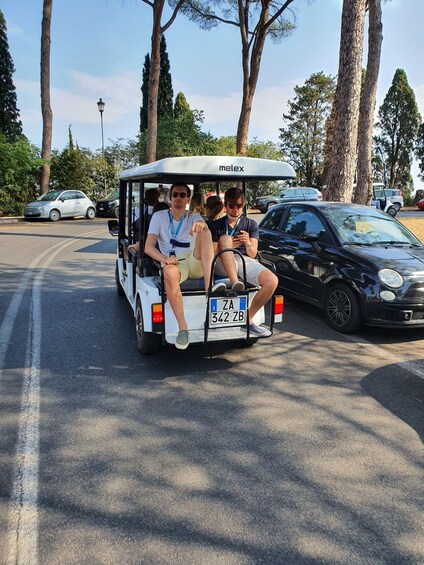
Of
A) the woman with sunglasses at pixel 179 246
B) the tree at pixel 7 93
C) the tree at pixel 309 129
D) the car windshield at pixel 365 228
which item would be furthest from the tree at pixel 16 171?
the tree at pixel 309 129

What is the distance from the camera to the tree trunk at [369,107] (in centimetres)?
1465

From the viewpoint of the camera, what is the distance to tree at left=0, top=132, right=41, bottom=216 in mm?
22062

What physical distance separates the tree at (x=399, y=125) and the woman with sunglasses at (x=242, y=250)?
5161 centimetres

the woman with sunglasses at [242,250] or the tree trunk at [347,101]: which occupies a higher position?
the tree trunk at [347,101]

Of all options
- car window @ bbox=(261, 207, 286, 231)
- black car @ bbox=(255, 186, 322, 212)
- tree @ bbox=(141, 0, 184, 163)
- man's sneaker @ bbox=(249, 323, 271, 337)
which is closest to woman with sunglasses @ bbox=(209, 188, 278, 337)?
man's sneaker @ bbox=(249, 323, 271, 337)

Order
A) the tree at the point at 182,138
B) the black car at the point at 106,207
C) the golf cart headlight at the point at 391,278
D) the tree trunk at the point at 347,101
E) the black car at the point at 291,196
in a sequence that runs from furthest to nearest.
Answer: the tree at the point at 182,138 → the black car at the point at 291,196 → the black car at the point at 106,207 → the tree trunk at the point at 347,101 → the golf cart headlight at the point at 391,278

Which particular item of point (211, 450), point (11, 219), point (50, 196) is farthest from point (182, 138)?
point (211, 450)

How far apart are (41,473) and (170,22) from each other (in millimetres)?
23663

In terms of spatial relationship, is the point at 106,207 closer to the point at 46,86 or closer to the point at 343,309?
the point at 46,86

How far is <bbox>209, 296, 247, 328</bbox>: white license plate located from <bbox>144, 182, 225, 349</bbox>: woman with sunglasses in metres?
0.14

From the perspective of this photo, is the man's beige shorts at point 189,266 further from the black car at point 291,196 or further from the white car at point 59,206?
the black car at point 291,196

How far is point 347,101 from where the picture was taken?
31.6 feet

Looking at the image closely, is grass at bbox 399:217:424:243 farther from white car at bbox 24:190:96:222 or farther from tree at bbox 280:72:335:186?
tree at bbox 280:72:335:186

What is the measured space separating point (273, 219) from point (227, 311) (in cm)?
377
